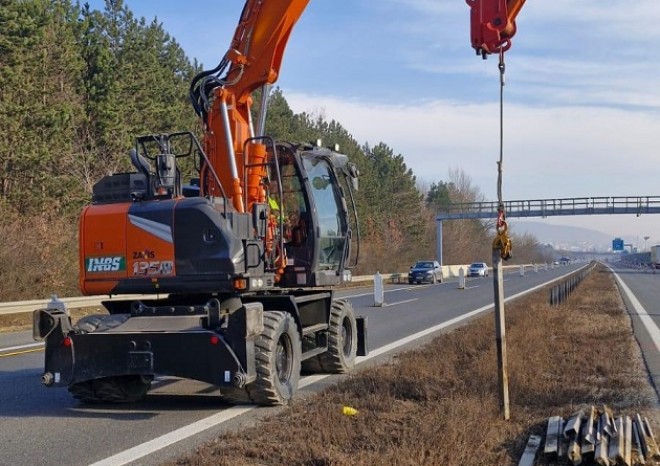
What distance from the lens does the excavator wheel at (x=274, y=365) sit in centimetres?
791

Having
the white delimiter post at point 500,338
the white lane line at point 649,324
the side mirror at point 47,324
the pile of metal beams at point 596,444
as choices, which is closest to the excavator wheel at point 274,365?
the side mirror at point 47,324

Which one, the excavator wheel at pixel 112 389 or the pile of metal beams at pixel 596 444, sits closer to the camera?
the pile of metal beams at pixel 596 444

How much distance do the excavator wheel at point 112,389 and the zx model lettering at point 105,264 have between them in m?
1.20

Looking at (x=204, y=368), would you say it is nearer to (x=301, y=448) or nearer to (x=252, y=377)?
(x=252, y=377)

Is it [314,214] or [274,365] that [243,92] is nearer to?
[314,214]

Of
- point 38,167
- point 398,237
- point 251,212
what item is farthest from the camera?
point 398,237

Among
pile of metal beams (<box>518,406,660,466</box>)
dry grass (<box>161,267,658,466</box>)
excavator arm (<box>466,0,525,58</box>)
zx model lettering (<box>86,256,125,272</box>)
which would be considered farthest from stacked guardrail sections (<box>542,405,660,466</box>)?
zx model lettering (<box>86,256,125,272</box>)

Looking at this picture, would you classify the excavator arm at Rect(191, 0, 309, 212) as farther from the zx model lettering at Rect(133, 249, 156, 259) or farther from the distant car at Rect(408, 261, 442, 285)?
the distant car at Rect(408, 261, 442, 285)

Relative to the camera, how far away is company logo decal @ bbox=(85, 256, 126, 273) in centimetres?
835

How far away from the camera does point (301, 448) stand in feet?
19.8

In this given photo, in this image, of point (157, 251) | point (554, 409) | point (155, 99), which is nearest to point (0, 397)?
point (157, 251)

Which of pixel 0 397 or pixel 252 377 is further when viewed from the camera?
pixel 0 397

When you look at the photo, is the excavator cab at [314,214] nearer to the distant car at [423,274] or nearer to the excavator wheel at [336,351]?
the excavator wheel at [336,351]

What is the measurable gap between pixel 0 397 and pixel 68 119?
2087 cm
